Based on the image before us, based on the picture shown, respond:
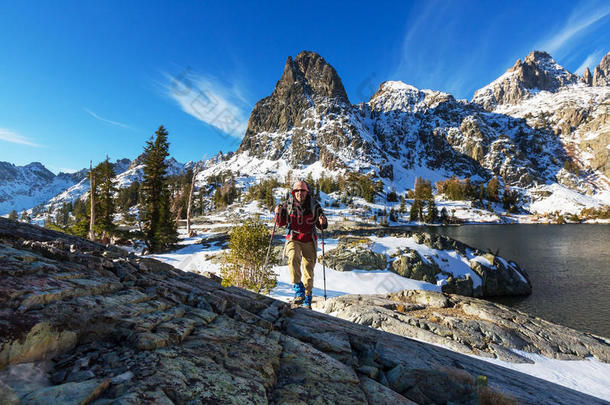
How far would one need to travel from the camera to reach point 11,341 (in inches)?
90.1

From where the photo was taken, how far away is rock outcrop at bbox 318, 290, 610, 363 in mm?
8836

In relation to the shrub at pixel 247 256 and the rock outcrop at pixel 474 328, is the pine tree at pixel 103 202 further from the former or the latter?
the rock outcrop at pixel 474 328

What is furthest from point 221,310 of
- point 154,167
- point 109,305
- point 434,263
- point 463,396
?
point 154,167

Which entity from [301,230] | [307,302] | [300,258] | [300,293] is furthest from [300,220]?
[307,302]

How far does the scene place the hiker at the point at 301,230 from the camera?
8297 millimetres

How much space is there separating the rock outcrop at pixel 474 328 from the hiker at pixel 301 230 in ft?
8.83

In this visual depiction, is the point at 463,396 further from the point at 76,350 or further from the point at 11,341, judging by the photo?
the point at 11,341

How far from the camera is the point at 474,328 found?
9891 mm

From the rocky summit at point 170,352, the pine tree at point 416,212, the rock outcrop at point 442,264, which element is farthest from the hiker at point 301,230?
the pine tree at point 416,212

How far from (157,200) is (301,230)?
28.4 metres

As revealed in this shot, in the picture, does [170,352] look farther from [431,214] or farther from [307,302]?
[431,214]

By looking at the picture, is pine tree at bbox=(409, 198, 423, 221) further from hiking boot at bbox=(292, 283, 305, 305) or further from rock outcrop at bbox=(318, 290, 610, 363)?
hiking boot at bbox=(292, 283, 305, 305)

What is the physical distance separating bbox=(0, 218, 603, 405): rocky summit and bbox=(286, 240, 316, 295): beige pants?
2522 mm

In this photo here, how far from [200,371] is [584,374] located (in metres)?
12.5
